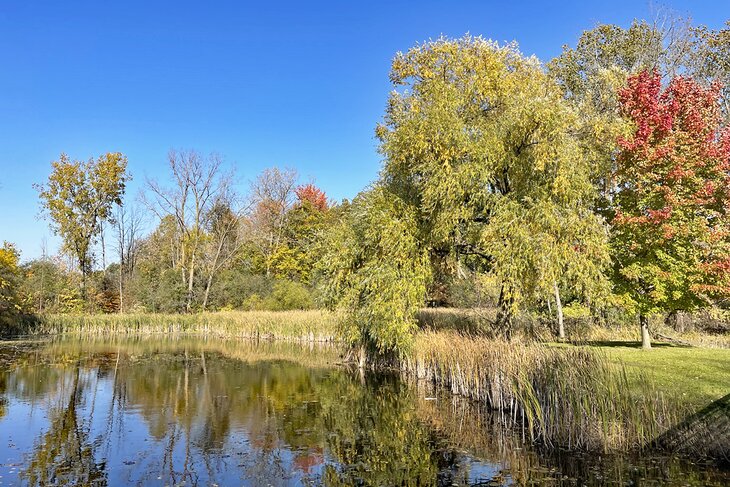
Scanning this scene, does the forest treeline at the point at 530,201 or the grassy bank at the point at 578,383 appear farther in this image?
the forest treeline at the point at 530,201

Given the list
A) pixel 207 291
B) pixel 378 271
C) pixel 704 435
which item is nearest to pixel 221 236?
pixel 207 291

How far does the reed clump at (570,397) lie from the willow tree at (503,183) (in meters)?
3.21

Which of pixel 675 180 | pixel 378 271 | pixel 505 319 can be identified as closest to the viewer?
pixel 675 180

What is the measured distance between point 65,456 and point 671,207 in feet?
48.7

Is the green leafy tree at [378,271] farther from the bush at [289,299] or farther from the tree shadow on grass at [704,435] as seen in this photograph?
the bush at [289,299]

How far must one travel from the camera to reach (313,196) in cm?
4906

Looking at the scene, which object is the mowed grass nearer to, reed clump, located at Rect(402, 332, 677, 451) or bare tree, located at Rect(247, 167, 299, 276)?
reed clump, located at Rect(402, 332, 677, 451)

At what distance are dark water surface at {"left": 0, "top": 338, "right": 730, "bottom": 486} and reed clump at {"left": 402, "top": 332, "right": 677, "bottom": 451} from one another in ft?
1.39

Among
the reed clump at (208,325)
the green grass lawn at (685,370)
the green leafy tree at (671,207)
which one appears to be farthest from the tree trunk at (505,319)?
the reed clump at (208,325)

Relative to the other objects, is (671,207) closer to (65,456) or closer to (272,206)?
(65,456)

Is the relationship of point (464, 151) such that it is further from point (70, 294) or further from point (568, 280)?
point (70, 294)

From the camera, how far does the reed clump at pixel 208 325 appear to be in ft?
86.0

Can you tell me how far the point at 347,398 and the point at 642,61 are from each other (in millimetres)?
24734

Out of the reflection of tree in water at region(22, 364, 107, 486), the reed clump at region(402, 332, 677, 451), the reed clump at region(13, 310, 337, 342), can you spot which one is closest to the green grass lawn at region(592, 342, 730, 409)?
the reed clump at region(402, 332, 677, 451)
